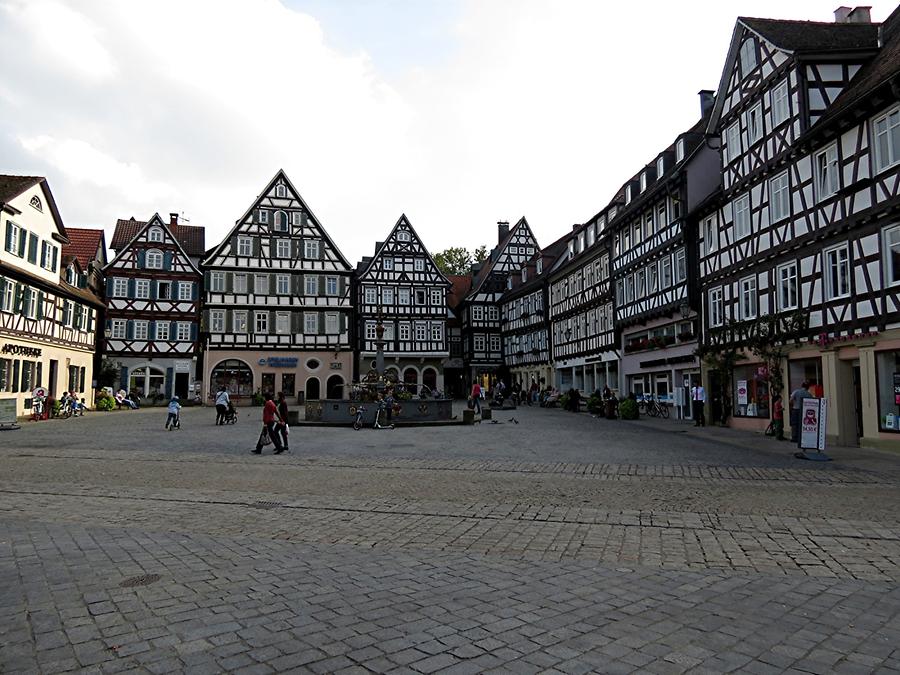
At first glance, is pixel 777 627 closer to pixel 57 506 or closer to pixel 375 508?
pixel 375 508

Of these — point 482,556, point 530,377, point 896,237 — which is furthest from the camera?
point 530,377

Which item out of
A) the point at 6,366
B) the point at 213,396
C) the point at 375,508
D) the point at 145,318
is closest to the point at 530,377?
the point at 213,396

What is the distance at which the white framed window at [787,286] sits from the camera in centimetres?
2066

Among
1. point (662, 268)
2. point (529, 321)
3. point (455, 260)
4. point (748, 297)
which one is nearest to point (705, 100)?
point (662, 268)

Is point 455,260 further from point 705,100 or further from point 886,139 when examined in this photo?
point 886,139

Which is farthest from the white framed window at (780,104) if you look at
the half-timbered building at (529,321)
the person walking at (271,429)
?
the half-timbered building at (529,321)

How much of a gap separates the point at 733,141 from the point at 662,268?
7.72m

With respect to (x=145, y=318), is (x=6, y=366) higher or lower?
lower

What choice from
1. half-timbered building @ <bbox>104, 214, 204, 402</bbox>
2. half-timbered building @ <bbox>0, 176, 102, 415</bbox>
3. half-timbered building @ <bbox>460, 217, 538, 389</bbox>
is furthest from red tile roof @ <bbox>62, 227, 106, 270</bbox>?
half-timbered building @ <bbox>460, 217, 538, 389</bbox>

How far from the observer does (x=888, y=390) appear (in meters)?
16.6

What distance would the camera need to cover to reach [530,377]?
180ft

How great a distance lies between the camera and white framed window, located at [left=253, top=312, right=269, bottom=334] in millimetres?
49438

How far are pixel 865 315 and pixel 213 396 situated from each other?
41.3 m

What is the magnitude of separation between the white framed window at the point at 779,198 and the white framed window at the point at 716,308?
439cm
